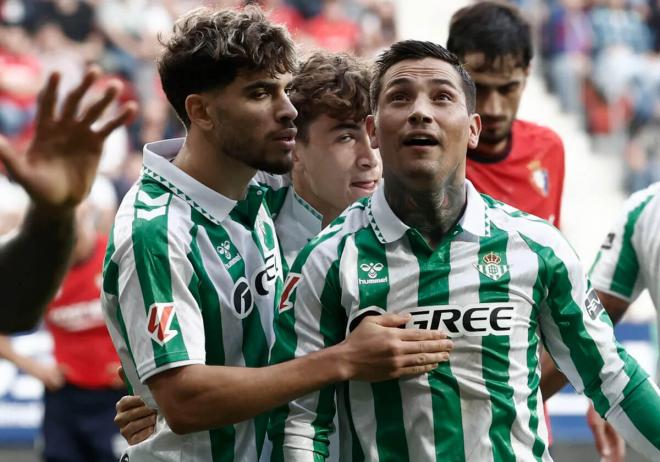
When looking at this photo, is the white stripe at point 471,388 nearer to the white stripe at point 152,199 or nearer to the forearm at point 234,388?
the forearm at point 234,388

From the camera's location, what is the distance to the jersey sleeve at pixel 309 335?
2949 millimetres

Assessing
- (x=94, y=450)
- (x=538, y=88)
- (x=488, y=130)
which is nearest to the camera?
(x=488, y=130)

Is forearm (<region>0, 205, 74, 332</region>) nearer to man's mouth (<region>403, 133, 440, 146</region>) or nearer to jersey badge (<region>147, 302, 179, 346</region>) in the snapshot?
jersey badge (<region>147, 302, 179, 346</region>)

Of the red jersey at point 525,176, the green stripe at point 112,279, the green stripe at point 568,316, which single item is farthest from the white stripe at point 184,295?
the red jersey at point 525,176

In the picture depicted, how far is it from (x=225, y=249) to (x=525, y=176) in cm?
155

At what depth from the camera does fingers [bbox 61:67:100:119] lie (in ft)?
7.59

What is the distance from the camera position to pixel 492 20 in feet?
14.1

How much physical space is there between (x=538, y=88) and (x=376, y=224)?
36.5ft

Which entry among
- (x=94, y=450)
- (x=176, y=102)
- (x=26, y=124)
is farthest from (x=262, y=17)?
(x=26, y=124)

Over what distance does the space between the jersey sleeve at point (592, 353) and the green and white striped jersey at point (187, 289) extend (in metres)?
0.74

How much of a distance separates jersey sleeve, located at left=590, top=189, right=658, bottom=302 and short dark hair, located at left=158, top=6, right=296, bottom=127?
4.58 ft

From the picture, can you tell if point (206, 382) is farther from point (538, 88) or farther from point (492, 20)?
point (538, 88)

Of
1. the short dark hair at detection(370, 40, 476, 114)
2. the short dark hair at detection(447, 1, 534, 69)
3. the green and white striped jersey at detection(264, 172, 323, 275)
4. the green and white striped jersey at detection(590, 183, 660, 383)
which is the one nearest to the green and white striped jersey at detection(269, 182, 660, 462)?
the short dark hair at detection(370, 40, 476, 114)

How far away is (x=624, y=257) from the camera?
414cm
